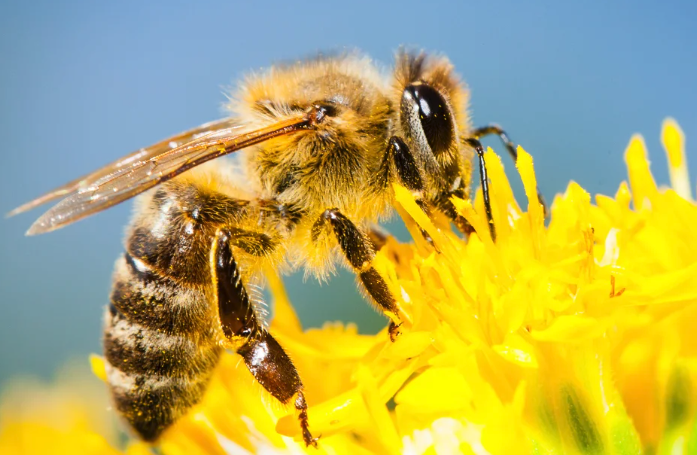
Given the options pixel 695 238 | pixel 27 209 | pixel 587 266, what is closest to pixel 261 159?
pixel 27 209

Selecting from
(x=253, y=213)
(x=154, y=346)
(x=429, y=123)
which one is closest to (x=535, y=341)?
(x=429, y=123)

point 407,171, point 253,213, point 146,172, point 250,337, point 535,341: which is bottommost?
point 535,341

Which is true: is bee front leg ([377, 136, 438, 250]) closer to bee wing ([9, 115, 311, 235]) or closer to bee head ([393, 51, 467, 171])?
bee head ([393, 51, 467, 171])

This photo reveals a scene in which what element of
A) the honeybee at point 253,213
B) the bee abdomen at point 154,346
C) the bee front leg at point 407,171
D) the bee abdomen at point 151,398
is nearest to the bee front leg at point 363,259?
the honeybee at point 253,213

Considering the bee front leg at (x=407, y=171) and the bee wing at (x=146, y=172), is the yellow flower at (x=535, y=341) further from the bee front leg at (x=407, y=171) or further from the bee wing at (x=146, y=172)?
the bee wing at (x=146, y=172)

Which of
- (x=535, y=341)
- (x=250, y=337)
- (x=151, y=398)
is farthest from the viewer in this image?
(x=151, y=398)

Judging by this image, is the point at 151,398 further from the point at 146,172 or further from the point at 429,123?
the point at 429,123
